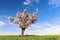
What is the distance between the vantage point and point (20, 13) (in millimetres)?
43781

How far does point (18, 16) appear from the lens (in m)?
42.9

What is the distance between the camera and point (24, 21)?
42469 mm

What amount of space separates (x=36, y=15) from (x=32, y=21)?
1.77 meters

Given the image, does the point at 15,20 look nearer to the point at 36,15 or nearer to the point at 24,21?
the point at 24,21

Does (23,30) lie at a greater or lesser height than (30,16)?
lesser

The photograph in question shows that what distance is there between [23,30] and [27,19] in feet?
10.0

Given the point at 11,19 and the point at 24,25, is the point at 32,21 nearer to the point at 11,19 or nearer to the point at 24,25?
the point at 24,25

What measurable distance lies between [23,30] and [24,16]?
148 inches

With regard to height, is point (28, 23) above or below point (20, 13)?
below

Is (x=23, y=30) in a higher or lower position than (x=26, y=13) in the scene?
lower

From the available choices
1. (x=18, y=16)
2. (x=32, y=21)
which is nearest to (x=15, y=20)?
(x=18, y=16)

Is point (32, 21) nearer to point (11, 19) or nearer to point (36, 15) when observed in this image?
point (36, 15)

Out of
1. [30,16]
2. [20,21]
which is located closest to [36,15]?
[30,16]

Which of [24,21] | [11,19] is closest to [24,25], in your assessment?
[24,21]
